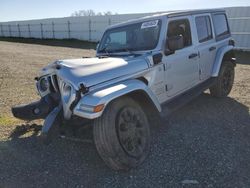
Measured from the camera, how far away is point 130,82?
4.00m

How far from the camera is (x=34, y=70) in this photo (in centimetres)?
1172

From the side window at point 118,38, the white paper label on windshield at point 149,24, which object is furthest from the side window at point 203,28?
the side window at point 118,38

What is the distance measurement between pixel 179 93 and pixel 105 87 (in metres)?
1.95

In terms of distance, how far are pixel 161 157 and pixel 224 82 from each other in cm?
341

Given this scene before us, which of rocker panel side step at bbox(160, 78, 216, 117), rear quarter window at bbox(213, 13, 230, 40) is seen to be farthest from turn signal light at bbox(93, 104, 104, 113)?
rear quarter window at bbox(213, 13, 230, 40)

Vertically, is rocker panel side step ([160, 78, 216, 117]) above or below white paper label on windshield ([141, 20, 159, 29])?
below

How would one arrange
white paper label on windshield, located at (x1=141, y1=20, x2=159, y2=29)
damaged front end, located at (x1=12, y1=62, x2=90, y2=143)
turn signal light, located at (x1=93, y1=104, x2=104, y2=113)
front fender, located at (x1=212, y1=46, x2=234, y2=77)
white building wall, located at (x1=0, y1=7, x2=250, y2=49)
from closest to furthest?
turn signal light, located at (x1=93, y1=104, x2=104, y2=113)
damaged front end, located at (x1=12, y1=62, x2=90, y2=143)
white paper label on windshield, located at (x1=141, y1=20, x2=159, y2=29)
front fender, located at (x1=212, y1=46, x2=234, y2=77)
white building wall, located at (x1=0, y1=7, x2=250, y2=49)

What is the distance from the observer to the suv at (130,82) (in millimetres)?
3635

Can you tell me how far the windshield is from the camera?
16.1 ft

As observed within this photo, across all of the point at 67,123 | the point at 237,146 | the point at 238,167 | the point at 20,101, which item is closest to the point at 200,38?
the point at 237,146

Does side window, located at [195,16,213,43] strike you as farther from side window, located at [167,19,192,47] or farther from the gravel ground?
the gravel ground

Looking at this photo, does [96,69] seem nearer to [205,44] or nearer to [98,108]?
[98,108]

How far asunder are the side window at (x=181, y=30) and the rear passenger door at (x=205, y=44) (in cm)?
29

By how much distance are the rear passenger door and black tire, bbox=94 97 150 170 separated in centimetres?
239
